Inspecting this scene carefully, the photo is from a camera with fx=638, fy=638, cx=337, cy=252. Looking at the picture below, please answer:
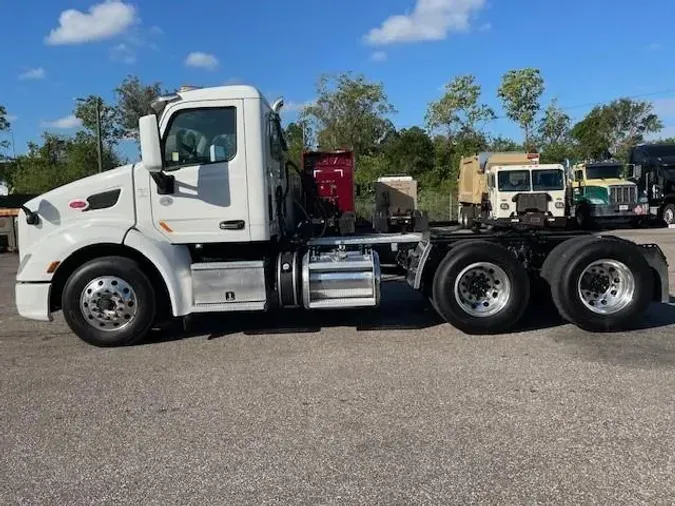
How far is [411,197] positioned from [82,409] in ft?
60.1

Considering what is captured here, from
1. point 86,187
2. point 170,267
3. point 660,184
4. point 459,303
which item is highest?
point 660,184

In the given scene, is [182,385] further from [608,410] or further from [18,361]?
[608,410]

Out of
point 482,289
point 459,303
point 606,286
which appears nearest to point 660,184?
point 606,286

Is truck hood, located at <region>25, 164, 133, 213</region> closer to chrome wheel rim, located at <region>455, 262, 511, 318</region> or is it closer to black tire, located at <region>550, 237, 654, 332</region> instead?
chrome wheel rim, located at <region>455, 262, 511, 318</region>

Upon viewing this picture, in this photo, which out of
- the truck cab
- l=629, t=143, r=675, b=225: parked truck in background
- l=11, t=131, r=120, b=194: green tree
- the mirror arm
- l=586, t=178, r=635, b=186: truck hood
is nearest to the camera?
the mirror arm

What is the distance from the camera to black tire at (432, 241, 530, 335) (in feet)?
24.1

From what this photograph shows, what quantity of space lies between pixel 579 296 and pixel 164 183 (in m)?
4.91

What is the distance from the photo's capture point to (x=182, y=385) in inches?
228

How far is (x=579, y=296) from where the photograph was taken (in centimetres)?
739

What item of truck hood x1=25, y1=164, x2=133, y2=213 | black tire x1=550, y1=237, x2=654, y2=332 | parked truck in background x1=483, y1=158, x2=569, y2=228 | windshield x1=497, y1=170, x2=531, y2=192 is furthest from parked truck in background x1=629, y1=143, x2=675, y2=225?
truck hood x1=25, y1=164, x2=133, y2=213

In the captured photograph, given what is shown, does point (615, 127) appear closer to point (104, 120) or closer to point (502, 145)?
point (502, 145)

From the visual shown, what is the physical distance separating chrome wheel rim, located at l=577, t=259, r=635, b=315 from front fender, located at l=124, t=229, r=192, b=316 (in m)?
4.52

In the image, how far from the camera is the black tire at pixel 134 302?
715cm

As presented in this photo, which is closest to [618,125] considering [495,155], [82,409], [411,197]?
→ [495,155]
